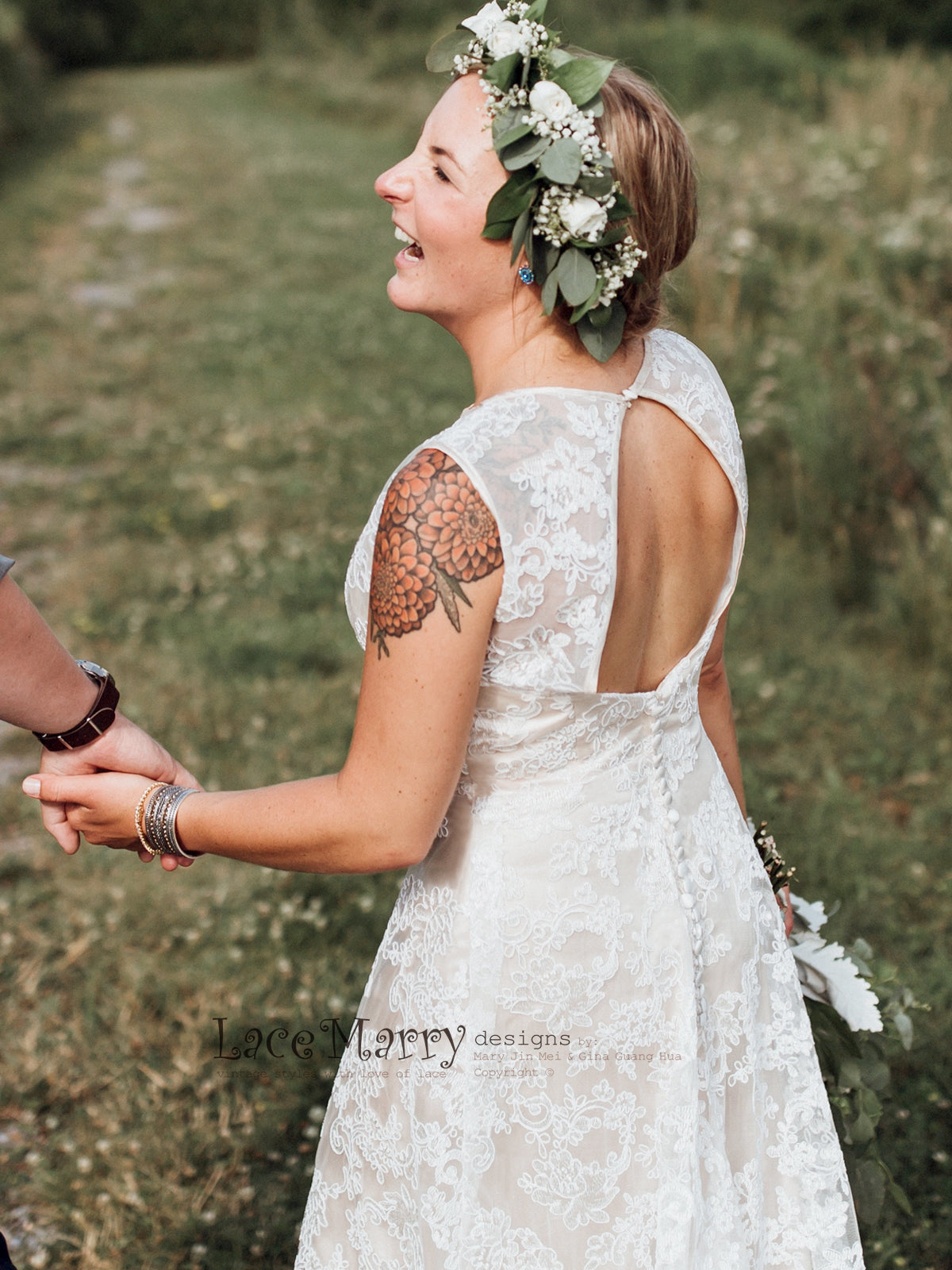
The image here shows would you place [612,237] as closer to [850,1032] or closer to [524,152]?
[524,152]

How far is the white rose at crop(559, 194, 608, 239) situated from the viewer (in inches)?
62.0

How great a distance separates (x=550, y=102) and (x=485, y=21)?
0.24 metres

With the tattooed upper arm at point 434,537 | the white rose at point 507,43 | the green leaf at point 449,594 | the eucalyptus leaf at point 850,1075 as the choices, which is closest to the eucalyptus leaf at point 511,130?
the white rose at point 507,43

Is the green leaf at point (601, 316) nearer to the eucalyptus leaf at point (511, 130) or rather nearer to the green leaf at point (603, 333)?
the green leaf at point (603, 333)

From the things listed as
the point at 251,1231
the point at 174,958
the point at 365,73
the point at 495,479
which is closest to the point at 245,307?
the point at 174,958

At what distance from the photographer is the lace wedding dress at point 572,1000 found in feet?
5.69

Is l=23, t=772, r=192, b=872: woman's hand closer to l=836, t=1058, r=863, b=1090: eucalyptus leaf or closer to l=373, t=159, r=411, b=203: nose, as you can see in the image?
l=373, t=159, r=411, b=203: nose

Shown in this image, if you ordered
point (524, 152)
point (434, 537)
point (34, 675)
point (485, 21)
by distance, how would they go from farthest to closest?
point (34, 675), point (485, 21), point (524, 152), point (434, 537)

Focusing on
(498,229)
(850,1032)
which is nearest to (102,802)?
(498,229)

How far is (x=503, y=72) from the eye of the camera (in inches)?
63.9

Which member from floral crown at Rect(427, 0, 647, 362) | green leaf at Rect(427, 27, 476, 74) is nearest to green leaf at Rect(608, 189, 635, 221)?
Result: floral crown at Rect(427, 0, 647, 362)

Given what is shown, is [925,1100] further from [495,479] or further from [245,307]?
[245,307]

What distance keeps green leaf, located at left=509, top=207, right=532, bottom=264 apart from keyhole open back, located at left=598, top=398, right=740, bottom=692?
10.3 inches

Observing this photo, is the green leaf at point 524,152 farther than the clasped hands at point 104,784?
No
